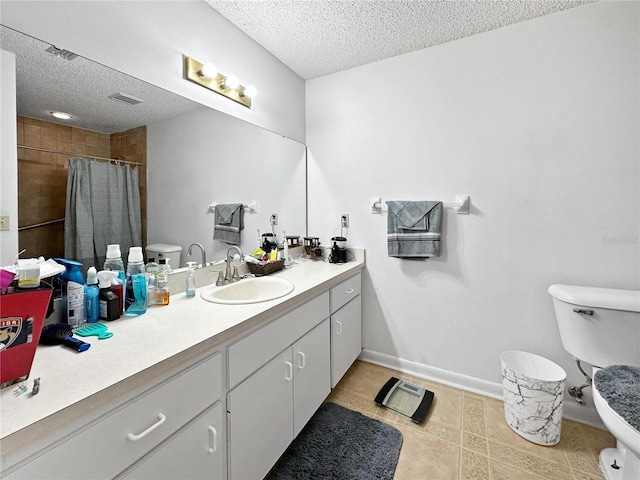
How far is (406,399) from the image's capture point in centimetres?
181

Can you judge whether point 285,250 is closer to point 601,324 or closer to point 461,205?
point 461,205

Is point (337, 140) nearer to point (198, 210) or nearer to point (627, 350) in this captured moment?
point (198, 210)

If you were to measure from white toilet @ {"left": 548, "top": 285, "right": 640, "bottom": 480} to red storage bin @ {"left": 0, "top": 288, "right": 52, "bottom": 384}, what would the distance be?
5.95 ft

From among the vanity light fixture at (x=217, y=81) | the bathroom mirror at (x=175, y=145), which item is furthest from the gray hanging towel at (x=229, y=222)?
the vanity light fixture at (x=217, y=81)

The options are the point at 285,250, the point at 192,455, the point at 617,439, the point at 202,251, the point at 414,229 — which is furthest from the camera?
the point at 285,250

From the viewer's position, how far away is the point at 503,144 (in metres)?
1.73

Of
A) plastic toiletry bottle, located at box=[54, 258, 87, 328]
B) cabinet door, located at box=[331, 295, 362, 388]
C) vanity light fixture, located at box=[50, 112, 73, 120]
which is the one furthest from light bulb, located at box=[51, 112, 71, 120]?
cabinet door, located at box=[331, 295, 362, 388]

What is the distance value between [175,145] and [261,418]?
132 centimetres

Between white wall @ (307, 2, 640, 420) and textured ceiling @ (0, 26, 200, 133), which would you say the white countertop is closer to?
textured ceiling @ (0, 26, 200, 133)

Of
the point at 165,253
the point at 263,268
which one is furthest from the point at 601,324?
the point at 165,253

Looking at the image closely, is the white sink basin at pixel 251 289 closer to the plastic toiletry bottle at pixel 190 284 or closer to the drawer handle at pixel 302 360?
the plastic toiletry bottle at pixel 190 284

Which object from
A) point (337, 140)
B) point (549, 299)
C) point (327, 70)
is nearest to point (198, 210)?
point (337, 140)

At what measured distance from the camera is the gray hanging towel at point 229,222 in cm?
169

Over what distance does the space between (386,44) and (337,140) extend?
2.27ft
